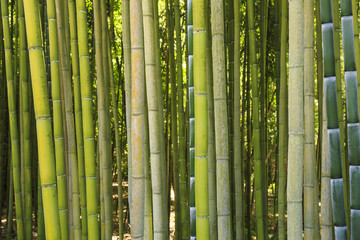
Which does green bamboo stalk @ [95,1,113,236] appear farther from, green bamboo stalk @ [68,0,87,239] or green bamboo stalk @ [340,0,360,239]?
green bamboo stalk @ [340,0,360,239]

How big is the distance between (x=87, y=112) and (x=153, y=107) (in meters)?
0.34

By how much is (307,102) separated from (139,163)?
1.84 feet

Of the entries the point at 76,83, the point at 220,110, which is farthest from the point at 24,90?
the point at 220,110

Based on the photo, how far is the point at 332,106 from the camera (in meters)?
1.34

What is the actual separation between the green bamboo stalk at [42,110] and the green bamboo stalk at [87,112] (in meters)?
0.23

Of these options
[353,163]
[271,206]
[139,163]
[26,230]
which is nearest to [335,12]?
[353,163]

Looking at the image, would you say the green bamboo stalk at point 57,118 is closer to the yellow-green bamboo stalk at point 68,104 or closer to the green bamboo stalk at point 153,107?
the yellow-green bamboo stalk at point 68,104

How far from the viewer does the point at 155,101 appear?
1.48 metres

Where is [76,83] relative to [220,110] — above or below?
above

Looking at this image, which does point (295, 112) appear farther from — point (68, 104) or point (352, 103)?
point (68, 104)

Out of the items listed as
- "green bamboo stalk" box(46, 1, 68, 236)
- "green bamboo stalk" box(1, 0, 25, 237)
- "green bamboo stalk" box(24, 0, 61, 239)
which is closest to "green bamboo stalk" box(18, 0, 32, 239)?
"green bamboo stalk" box(1, 0, 25, 237)

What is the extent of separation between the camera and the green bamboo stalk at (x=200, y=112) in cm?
132

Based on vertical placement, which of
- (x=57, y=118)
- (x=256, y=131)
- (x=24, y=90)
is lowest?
(x=256, y=131)

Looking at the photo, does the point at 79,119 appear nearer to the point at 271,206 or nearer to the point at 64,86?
the point at 64,86
